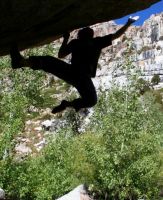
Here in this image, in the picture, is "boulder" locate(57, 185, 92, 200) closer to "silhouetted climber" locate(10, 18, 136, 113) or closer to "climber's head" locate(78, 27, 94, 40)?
"silhouetted climber" locate(10, 18, 136, 113)

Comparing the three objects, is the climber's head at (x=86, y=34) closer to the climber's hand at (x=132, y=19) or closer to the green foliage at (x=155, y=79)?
the climber's hand at (x=132, y=19)

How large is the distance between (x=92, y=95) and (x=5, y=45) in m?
2.53

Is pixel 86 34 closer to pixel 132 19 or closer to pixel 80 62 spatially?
pixel 80 62

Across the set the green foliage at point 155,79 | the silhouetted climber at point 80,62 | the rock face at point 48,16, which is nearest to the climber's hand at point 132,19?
the rock face at point 48,16

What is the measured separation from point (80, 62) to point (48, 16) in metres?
1.40

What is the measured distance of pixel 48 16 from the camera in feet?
36.2

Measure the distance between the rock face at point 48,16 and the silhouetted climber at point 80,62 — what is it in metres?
0.47

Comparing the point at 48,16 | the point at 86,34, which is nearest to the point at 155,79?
the point at 86,34

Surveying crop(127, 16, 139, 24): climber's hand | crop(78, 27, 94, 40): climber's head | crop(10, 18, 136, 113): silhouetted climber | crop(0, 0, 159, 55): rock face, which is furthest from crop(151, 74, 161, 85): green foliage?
crop(78, 27, 94, 40): climber's head

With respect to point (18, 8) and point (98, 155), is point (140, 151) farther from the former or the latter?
point (18, 8)

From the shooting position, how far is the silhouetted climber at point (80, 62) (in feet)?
37.8

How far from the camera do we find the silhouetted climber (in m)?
11.5

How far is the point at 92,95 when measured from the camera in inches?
469

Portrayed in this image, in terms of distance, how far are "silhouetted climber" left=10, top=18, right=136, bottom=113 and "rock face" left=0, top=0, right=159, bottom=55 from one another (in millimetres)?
467
